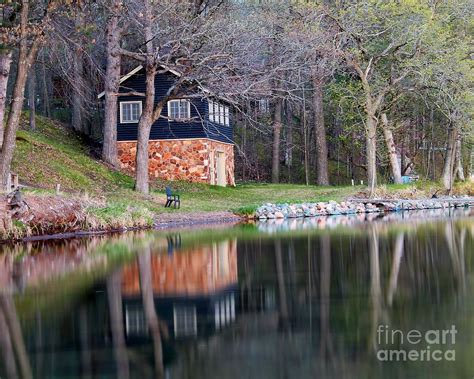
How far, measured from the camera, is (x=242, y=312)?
8.89 meters

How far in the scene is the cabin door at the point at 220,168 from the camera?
4428 centimetres

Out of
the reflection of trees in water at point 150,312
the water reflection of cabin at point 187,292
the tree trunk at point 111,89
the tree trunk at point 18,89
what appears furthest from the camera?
the tree trunk at point 111,89

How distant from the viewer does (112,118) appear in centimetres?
3884

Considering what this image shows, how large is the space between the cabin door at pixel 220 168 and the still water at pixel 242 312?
2704 centimetres

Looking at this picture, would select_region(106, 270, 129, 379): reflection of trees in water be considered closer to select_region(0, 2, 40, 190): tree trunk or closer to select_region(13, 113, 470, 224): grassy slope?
select_region(0, 2, 40, 190): tree trunk

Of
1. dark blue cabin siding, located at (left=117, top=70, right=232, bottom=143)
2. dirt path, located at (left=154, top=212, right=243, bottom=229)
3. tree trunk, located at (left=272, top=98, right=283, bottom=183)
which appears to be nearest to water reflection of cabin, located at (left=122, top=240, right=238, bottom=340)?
dirt path, located at (left=154, top=212, right=243, bottom=229)

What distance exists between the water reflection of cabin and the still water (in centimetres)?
2

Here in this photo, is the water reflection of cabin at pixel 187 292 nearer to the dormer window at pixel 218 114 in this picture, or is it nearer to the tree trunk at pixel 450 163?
the dormer window at pixel 218 114

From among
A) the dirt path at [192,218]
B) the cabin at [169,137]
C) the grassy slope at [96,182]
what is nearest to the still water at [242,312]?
the dirt path at [192,218]

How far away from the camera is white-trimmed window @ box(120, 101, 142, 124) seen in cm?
4228

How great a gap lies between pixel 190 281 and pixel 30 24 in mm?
13414

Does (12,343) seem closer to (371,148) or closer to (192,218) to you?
(192,218)

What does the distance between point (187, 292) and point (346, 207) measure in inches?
947

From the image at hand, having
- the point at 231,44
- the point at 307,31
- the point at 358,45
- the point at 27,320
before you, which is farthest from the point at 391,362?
the point at 358,45
